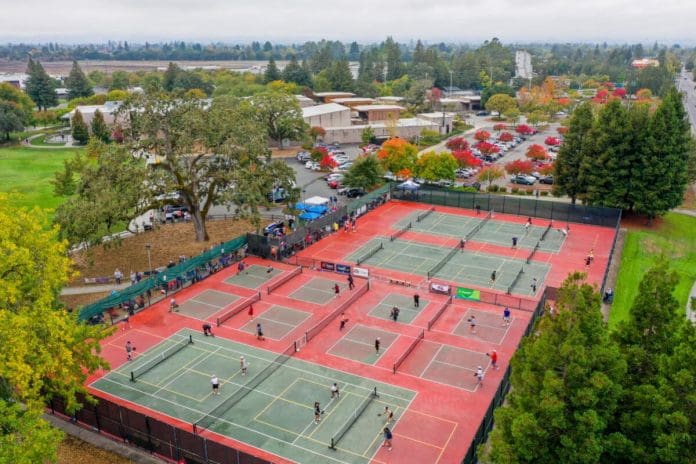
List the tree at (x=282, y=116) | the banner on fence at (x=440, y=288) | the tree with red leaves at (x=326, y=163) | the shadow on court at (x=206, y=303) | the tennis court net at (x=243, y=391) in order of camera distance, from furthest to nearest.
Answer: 1. the tree at (x=282, y=116)
2. the tree with red leaves at (x=326, y=163)
3. the banner on fence at (x=440, y=288)
4. the shadow on court at (x=206, y=303)
5. the tennis court net at (x=243, y=391)

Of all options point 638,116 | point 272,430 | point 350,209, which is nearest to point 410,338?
point 272,430

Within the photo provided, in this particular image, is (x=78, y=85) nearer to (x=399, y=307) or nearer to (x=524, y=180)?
(x=524, y=180)

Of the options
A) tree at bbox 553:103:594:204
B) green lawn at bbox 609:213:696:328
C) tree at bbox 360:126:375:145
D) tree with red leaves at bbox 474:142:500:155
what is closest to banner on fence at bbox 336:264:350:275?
green lawn at bbox 609:213:696:328

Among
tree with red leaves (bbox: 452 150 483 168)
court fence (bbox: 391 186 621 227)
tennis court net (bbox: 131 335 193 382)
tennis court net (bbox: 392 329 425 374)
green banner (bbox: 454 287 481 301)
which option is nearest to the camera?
tennis court net (bbox: 131 335 193 382)

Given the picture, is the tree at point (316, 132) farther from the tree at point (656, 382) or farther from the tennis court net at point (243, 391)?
the tree at point (656, 382)

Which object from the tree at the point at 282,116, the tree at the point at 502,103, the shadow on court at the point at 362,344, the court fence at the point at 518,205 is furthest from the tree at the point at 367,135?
the shadow on court at the point at 362,344

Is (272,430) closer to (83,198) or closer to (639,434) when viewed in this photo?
(639,434)

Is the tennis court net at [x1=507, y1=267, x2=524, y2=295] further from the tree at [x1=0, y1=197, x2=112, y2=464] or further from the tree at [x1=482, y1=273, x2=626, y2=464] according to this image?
the tree at [x1=0, y1=197, x2=112, y2=464]
